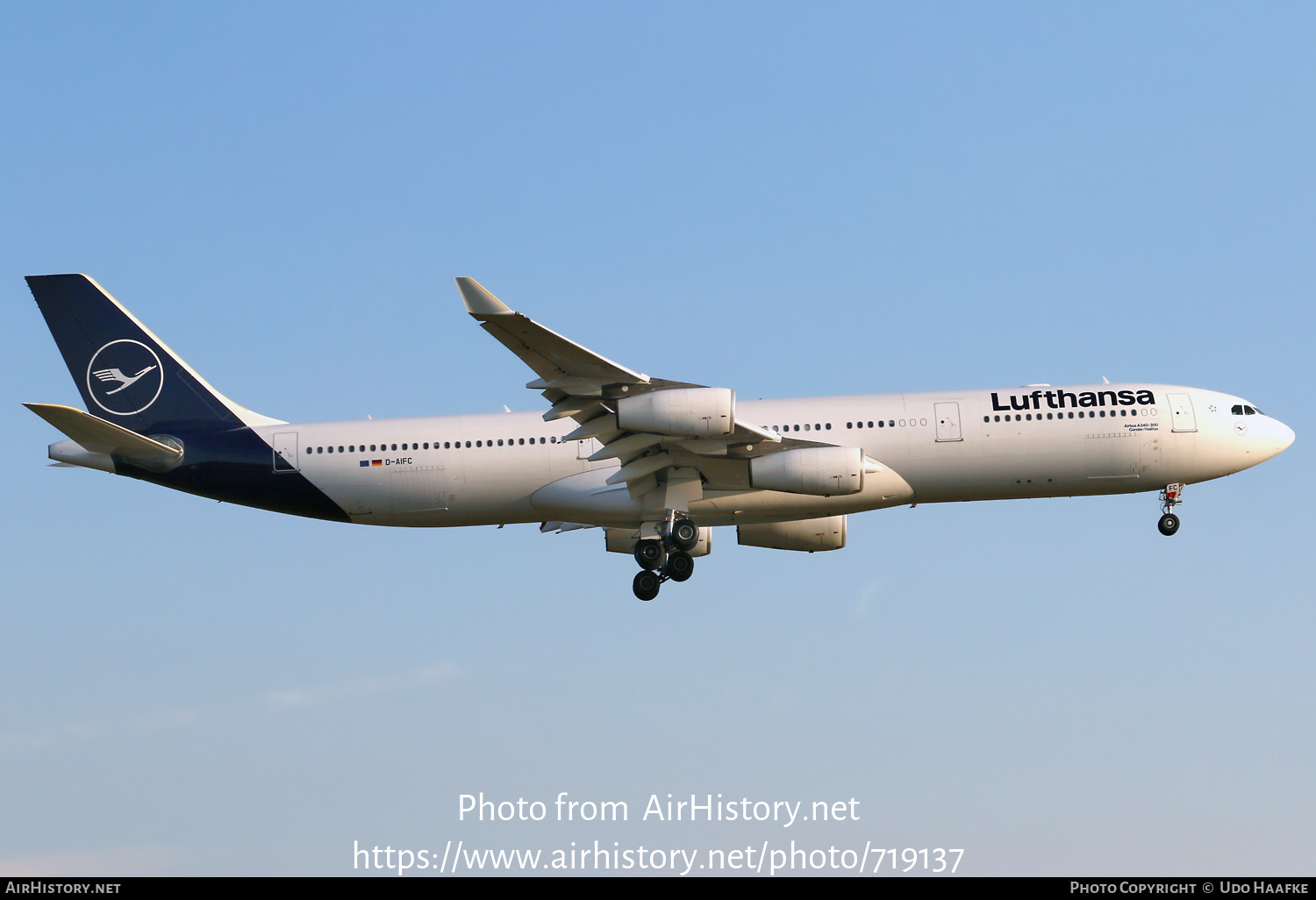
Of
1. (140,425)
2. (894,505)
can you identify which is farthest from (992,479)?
(140,425)

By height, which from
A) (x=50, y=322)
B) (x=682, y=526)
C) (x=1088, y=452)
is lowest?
(x=682, y=526)

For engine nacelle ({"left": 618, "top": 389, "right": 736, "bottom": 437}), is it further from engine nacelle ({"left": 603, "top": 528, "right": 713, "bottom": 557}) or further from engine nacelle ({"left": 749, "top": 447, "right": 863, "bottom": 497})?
engine nacelle ({"left": 603, "top": 528, "right": 713, "bottom": 557})

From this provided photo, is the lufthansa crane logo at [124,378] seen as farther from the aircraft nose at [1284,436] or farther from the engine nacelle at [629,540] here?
the aircraft nose at [1284,436]

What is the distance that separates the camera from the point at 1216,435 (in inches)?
1459

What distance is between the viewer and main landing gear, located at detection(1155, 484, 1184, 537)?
123 ft

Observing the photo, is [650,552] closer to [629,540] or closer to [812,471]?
[629,540]

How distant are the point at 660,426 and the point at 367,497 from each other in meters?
9.75

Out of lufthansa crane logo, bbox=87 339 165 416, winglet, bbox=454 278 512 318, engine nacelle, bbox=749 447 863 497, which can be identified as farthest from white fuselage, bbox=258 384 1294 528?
winglet, bbox=454 278 512 318

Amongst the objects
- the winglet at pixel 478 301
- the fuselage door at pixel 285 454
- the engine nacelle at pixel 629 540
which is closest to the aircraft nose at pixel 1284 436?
the engine nacelle at pixel 629 540

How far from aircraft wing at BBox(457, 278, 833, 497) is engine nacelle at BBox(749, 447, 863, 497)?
372 mm

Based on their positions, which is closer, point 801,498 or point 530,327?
point 530,327

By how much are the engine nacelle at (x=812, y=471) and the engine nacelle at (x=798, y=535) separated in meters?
5.98

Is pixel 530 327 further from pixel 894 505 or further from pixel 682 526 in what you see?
pixel 894 505

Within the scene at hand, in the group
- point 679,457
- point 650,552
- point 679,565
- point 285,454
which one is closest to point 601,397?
point 679,457
